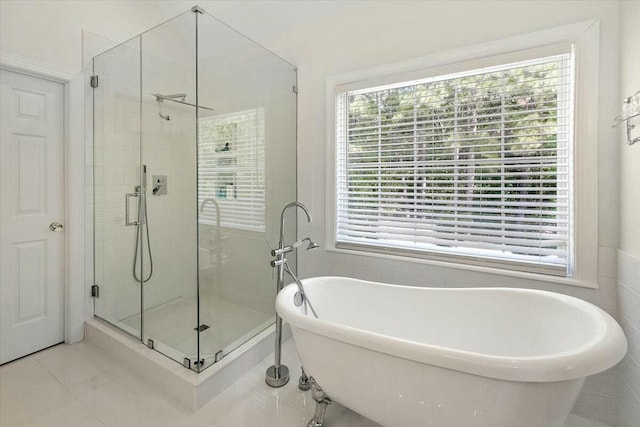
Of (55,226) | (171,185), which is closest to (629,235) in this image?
(171,185)

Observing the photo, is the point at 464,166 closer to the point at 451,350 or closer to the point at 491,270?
the point at 491,270

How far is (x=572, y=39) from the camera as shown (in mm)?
1628

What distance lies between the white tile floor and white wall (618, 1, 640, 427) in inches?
12.2

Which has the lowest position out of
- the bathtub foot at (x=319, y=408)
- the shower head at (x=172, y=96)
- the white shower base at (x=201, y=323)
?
the bathtub foot at (x=319, y=408)

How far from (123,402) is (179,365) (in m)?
0.32

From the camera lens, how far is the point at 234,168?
207cm

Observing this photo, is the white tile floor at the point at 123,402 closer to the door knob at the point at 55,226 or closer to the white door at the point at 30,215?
the white door at the point at 30,215

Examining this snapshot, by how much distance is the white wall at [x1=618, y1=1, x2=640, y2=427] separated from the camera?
4.46 feet

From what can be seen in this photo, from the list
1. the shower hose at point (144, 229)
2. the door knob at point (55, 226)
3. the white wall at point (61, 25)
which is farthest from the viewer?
the shower hose at point (144, 229)

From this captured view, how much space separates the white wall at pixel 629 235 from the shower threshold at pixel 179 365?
195 centimetres

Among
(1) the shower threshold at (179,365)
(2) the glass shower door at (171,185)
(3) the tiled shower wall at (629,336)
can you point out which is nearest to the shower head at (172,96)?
(2) the glass shower door at (171,185)

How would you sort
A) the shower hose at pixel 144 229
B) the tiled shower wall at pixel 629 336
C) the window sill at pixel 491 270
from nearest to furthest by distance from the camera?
1. the tiled shower wall at pixel 629 336
2. the window sill at pixel 491 270
3. the shower hose at pixel 144 229

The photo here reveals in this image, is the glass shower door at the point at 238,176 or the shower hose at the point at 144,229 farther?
the shower hose at the point at 144,229

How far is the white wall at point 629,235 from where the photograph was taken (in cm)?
136
